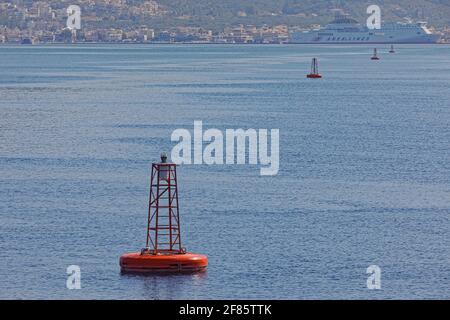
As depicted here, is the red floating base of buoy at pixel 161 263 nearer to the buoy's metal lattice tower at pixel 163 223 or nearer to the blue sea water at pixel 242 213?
the blue sea water at pixel 242 213

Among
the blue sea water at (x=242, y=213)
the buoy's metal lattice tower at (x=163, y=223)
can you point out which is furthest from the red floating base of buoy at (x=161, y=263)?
the buoy's metal lattice tower at (x=163, y=223)

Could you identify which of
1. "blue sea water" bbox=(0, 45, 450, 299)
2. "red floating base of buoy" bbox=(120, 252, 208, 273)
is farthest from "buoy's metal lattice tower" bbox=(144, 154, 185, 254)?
"blue sea water" bbox=(0, 45, 450, 299)

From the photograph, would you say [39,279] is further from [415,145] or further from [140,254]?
[415,145]

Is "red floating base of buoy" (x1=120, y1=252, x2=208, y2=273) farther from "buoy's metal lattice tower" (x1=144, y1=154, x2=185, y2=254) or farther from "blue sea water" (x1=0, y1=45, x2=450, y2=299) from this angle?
"buoy's metal lattice tower" (x1=144, y1=154, x2=185, y2=254)

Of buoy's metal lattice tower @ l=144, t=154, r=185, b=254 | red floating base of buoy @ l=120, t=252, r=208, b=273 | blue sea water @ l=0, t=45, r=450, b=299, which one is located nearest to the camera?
blue sea water @ l=0, t=45, r=450, b=299

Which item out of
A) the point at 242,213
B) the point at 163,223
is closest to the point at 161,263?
the point at 163,223

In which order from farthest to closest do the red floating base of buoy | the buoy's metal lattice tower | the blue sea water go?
1. the red floating base of buoy
2. the buoy's metal lattice tower
3. the blue sea water

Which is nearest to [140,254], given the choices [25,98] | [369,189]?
[369,189]

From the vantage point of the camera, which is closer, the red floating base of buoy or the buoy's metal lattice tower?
the buoy's metal lattice tower

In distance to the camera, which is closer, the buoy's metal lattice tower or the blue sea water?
the blue sea water
